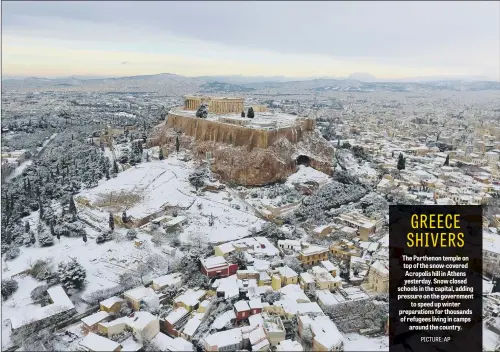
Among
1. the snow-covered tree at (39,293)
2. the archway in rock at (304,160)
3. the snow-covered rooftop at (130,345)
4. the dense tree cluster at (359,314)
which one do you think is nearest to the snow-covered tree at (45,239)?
the snow-covered tree at (39,293)

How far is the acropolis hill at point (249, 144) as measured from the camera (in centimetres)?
2292

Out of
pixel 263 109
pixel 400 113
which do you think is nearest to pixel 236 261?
pixel 263 109

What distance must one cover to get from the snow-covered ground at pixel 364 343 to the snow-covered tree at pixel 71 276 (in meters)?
8.59

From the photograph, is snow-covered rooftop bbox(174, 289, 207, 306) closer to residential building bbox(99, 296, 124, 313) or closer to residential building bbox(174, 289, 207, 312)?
residential building bbox(174, 289, 207, 312)

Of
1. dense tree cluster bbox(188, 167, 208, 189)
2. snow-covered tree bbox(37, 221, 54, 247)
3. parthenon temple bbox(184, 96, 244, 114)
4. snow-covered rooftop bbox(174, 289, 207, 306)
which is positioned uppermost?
parthenon temple bbox(184, 96, 244, 114)

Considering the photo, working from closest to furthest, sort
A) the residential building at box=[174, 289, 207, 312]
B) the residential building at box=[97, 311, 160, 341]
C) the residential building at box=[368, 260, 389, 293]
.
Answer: the residential building at box=[97, 311, 160, 341]
the residential building at box=[174, 289, 207, 312]
the residential building at box=[368, 260, 389, 293]

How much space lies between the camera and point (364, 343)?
33.8 ft

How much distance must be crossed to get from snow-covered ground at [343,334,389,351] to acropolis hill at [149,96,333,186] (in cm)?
1278

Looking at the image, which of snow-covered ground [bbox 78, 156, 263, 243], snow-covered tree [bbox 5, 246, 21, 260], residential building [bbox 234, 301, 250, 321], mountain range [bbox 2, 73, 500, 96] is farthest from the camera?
mountain range [bbox 2, 73, 500, 96]

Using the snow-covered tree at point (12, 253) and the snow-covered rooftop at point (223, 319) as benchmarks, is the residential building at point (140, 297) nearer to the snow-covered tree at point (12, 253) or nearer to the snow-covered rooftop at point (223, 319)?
the snow-covered rooftop at point (223, 319)

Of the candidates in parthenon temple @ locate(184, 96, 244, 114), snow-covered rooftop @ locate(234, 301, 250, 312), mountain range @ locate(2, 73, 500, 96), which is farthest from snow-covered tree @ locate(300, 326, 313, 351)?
mountain range @ locate(2, 73, 500, 96)

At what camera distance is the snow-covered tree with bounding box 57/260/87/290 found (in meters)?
12.7

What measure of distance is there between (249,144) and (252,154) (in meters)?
1.01

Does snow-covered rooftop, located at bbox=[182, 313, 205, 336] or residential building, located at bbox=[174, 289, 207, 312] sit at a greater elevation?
Answer: residential building, located at bbox=[174, 289, 207, 312]
